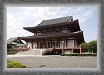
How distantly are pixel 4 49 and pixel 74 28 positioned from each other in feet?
36.8

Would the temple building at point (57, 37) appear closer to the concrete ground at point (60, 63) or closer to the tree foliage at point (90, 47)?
the tree foliage at point (90, 47)

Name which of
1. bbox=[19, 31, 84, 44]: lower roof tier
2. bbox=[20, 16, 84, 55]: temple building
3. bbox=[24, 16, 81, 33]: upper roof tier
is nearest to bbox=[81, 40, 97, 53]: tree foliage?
bbox=[20, 16, 84, 55]: temple building

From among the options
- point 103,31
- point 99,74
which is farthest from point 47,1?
point 99,74

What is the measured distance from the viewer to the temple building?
15547 mm

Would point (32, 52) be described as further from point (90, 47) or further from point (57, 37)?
point (90, 47)

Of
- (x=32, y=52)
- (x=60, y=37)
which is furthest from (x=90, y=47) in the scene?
(x=32, y=52)

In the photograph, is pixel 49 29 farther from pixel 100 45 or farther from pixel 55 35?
pixel 100 45

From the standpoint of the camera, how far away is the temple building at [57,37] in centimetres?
1555

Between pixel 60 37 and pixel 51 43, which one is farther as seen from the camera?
pixel 51 43

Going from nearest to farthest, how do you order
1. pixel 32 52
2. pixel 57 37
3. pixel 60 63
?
pixel 60 63 < pixel 32 52 < pixel 57 37

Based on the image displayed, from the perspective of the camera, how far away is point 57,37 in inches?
641

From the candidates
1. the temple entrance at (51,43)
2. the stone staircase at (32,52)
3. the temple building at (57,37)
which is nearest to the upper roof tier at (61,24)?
the temple building at (57,37)

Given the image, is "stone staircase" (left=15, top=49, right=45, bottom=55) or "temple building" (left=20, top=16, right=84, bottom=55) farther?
"stone staircase" (left=15, top=49, right=45, bottom=55)

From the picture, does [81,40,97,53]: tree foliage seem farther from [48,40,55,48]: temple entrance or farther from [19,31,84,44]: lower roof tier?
[48,40,55,48]: temple entrance
